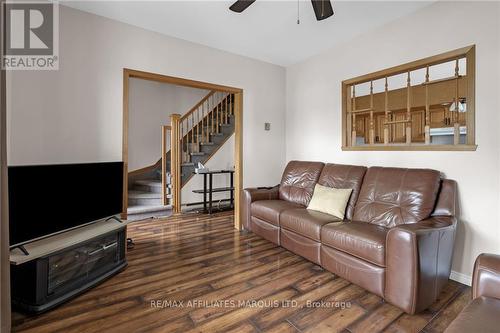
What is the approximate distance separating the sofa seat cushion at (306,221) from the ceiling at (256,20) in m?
2.17

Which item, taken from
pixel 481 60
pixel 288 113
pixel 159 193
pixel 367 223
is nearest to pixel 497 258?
pixel 367 223

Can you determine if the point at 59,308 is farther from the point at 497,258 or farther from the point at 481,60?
the point at 481,60

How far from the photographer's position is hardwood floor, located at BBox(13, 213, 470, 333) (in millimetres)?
1742

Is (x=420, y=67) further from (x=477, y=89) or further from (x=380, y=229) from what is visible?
(x=380, y=229)

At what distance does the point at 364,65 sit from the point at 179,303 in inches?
130

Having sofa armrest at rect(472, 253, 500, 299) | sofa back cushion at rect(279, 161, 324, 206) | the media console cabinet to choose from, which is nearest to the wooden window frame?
sofa back cushion at rect(279, 161, 324, 206)

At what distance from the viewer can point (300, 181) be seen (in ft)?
12.0

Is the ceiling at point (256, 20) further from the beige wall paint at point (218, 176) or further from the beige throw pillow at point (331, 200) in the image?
the beige wall paint at point (218, 176)

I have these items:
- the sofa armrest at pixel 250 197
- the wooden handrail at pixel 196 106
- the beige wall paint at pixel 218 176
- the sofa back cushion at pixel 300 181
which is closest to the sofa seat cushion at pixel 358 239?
the sofa back cushion at pixel 300 181

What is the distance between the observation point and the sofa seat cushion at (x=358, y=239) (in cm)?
204

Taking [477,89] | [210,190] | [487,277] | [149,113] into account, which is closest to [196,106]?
[149,113]

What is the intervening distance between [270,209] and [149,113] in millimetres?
4218

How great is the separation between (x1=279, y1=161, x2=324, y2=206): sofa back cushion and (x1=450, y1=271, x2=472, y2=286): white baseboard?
1594 millimetres

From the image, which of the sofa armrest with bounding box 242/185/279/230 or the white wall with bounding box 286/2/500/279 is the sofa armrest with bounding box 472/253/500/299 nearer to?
the white wall with bounding box 286/2/500/279
